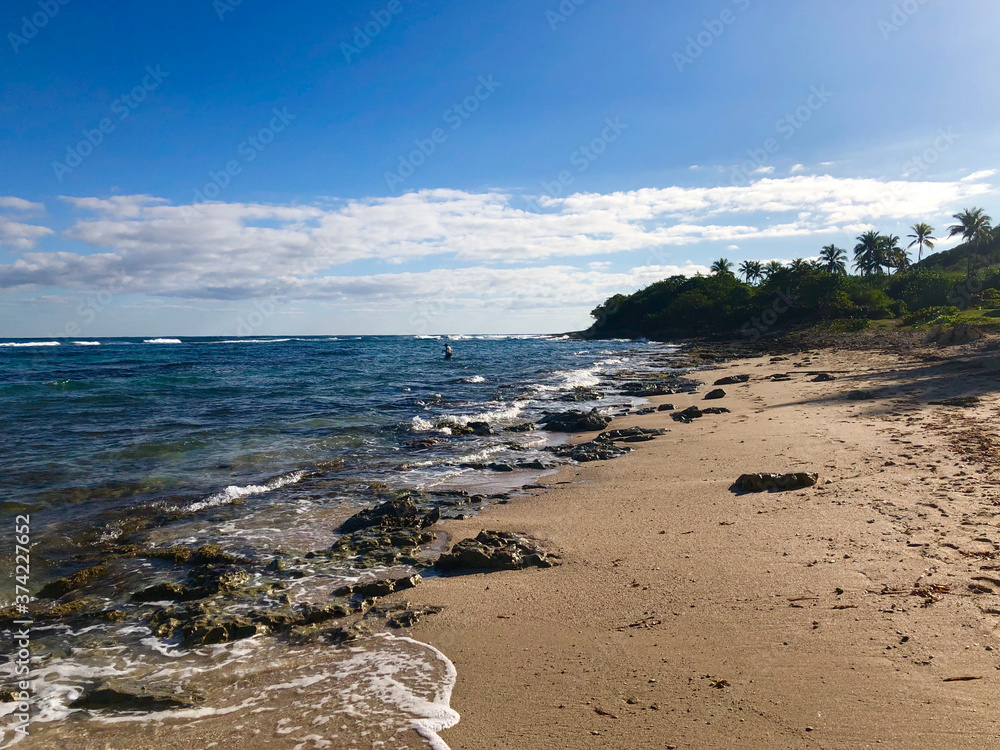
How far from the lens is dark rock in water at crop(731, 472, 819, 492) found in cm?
797

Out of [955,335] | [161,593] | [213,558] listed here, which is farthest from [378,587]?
[955,335]

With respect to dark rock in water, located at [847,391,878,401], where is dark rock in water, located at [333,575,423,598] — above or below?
below

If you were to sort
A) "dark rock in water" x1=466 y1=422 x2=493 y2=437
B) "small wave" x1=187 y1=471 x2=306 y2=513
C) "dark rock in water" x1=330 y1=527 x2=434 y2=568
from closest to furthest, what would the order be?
"dark rock in water" x1=330 y1=527 x2=434 y2=568
"small wave" x1=187 y1=471 x2=306 y2=513
"dark rock in water" x1=466 y1=422 x2=493 y2=437

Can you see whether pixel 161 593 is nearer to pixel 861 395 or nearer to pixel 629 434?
pixel 629 434

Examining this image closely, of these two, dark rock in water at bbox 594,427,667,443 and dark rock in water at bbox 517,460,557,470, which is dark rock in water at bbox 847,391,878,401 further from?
dark rock in water at bbox 517,460,557,470

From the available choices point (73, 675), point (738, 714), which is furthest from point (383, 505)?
point (738, 714)

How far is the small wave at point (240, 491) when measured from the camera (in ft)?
31.5

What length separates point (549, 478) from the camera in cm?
1065

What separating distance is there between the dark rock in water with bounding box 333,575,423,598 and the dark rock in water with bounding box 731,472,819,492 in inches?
204

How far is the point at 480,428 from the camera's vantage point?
634 inches

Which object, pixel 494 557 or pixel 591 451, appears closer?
pixel 494 557

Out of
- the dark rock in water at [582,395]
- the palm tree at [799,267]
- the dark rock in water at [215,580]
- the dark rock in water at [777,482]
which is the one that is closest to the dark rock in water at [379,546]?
the dark rock in water at [215,580]

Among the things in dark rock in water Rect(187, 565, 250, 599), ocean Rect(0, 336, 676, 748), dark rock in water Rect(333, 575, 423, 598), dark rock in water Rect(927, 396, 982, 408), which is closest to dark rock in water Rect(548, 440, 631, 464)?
ocean Rect(0, 336, 676, 748)

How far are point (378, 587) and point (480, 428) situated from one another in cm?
1017
